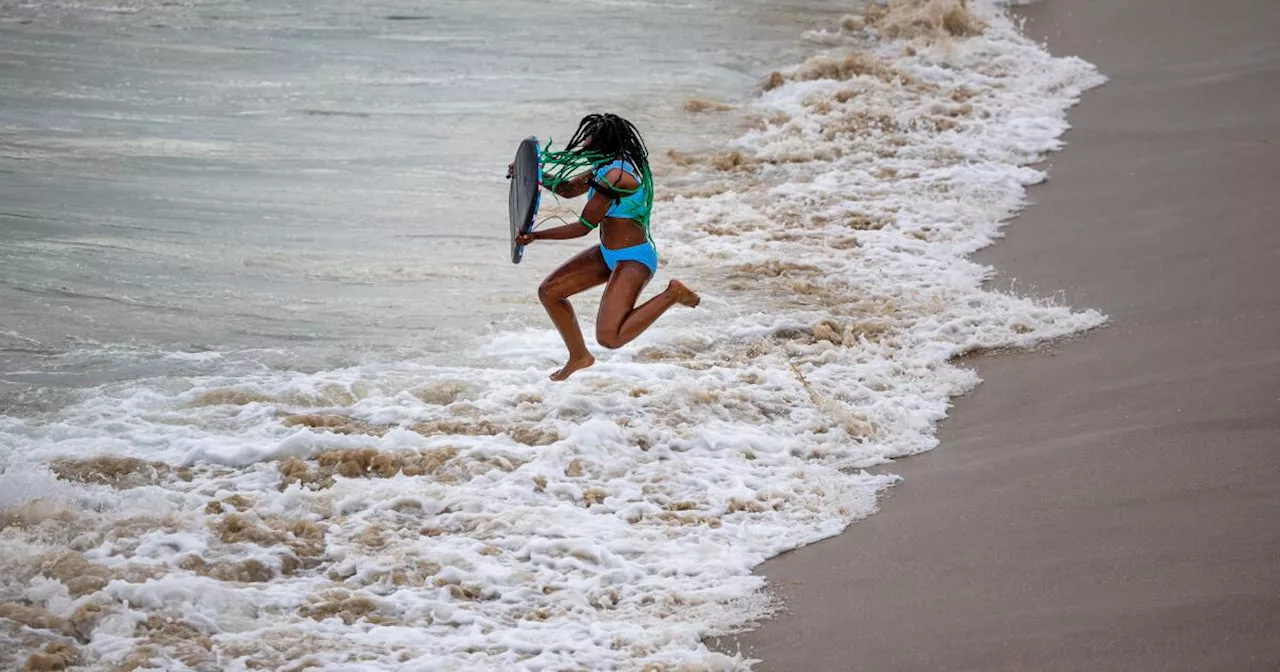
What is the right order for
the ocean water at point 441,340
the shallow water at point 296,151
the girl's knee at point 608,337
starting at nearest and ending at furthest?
1. the ocean water at point 441,340
2. the girl's knee at point 608,337
3. the shallow water at point 296,151

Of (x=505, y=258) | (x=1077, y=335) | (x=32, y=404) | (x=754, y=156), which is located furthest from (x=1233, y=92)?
(x=32, y=404)

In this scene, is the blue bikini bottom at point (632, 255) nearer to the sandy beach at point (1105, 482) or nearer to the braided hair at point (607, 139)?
the braided hair at point (607, 139)

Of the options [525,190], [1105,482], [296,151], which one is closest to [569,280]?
[525,190]

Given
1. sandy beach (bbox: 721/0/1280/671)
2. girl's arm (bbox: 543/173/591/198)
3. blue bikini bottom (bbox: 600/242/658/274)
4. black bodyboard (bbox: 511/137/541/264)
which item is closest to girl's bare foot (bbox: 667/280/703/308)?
blue bikini bottom (bbox: 600/242/658/274)

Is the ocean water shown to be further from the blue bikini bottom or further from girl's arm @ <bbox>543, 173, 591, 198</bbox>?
girl's arm @ <bbox>543, 173, 591, 198</bbox>

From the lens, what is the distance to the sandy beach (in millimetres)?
5023

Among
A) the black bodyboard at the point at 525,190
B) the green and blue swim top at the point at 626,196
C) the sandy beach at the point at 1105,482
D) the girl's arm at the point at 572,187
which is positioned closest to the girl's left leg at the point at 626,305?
the green and blue swim top at the point at 626,196

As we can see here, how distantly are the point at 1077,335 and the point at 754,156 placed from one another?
177 inches

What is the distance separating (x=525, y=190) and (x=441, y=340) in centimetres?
229

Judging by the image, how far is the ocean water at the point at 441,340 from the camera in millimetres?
5512

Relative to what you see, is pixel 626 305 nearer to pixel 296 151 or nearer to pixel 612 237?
pixel 612 237

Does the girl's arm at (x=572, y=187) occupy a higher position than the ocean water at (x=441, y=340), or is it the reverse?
the girl's arm at (x=572, y=187)

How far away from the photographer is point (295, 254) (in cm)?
963

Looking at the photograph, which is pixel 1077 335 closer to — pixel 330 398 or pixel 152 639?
pixel 330 398
